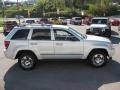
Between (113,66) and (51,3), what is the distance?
8053 cm

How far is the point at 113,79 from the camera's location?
10406mm

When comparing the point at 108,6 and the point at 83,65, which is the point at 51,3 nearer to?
the point at 108,6

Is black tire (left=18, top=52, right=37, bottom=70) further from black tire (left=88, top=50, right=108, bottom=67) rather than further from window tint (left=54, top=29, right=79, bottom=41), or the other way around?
black tire (left=88, top=50, right=108, bottom=67)

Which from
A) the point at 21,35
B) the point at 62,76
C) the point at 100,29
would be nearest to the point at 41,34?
the point at 21,35

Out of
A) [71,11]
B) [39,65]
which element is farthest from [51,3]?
[39,65]

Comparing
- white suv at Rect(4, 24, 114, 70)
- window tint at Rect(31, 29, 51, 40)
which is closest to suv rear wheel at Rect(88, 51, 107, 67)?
white suv at Rect(4, 24, 114, 70)

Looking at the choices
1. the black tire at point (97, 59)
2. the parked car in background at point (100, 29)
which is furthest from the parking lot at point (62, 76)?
the parked car in background at point (100, 29)

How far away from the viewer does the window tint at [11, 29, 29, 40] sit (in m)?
11.9

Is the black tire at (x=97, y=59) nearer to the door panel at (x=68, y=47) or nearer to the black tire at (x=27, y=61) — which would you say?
the door panel at (x=68, y=47)

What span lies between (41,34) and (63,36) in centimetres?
92

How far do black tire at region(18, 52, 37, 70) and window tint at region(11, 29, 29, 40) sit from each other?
691 millimetres

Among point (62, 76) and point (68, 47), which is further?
point (68, 47)

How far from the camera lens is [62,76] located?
10.9 meters

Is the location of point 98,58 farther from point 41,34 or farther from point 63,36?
point 41,34
